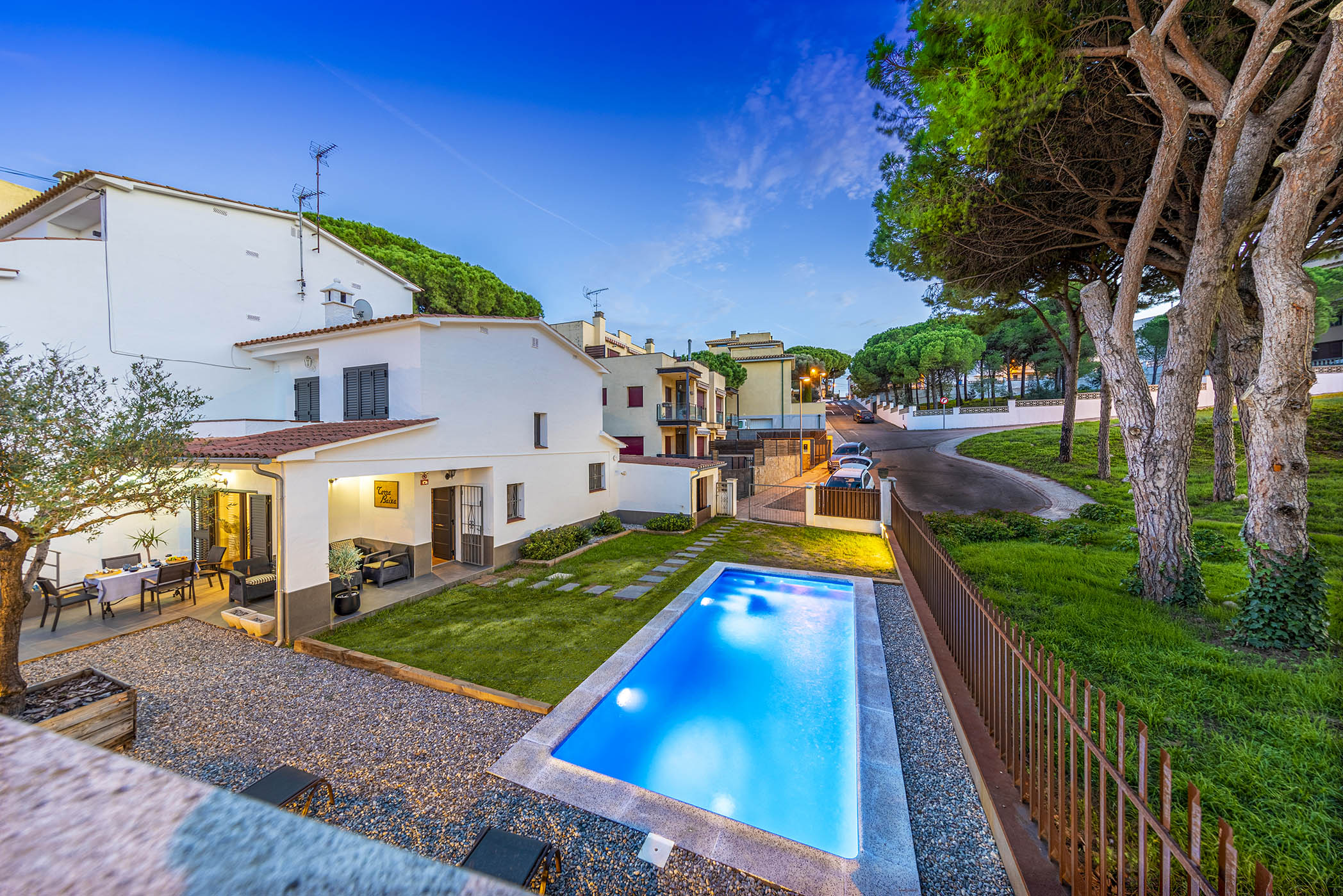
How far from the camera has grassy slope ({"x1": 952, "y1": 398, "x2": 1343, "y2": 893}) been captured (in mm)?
3209

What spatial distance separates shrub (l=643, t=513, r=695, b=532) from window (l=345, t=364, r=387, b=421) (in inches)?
334

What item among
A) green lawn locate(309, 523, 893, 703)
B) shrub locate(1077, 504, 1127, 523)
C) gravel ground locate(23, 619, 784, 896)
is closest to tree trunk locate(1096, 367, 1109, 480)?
shrub locate(1077, 504, 1127, 523)

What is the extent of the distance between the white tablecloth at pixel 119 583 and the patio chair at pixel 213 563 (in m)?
1.42

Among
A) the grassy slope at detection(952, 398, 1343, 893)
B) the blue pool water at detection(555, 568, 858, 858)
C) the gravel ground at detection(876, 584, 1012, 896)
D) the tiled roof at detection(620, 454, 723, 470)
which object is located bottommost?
the blue pool water at detection(555, 568, 858, 858)

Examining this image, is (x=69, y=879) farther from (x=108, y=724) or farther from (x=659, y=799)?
(x=108, y=724)

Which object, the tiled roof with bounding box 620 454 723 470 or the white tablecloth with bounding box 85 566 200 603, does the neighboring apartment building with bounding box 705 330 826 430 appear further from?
the white tablecloth with bounding box 85 566 200 603

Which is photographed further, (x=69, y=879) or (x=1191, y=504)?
(x=1191, y=504)

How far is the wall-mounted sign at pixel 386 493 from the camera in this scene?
35.8 ft

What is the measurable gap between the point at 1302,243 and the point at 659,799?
1002cm

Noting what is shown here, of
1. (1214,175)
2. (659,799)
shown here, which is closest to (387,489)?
(659,799)

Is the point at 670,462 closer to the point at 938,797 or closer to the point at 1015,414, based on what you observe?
the point at 938,797

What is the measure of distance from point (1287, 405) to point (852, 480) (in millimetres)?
13699

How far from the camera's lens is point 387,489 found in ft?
36.2

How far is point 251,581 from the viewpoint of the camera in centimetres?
867
